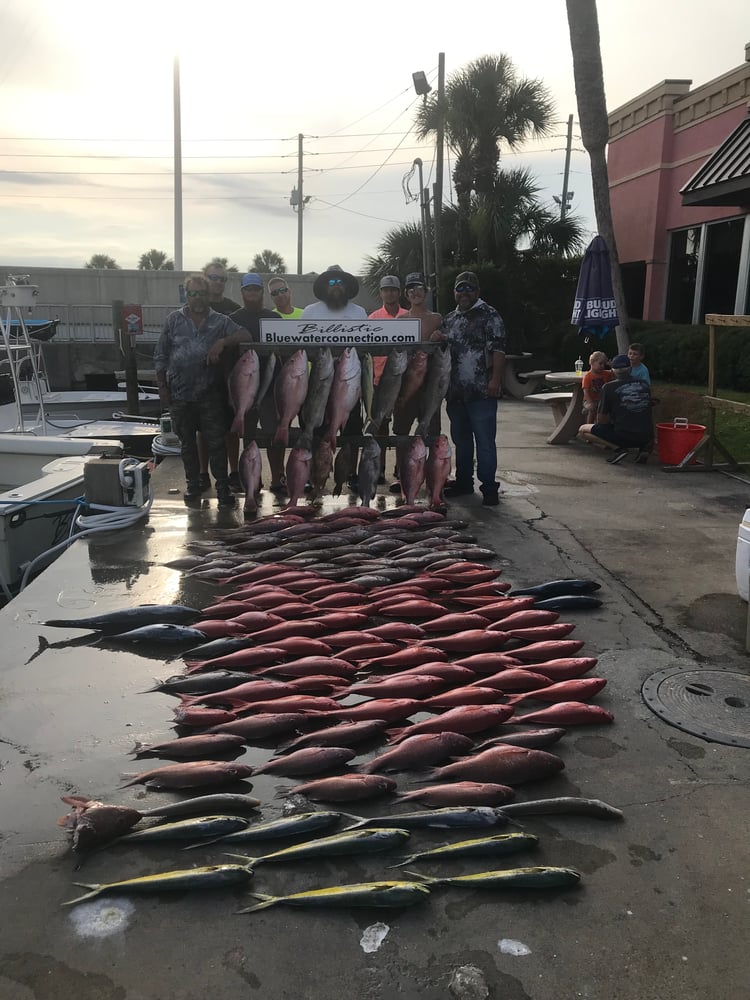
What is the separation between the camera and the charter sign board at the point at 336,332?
715cm

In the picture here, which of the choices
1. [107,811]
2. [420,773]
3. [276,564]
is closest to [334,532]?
[276,564]

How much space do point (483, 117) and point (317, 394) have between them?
2644cm

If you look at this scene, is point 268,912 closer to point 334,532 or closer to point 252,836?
point 252,836

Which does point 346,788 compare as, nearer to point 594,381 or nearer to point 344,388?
point 344,388

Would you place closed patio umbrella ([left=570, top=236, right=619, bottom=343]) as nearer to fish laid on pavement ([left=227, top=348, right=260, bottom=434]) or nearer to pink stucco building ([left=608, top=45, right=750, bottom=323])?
pink stucco building ([left=608, top=45, right=750, bottom=323])

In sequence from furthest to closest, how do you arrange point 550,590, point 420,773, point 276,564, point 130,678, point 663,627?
point 276,564 → point 550,590 → point 663,627 → point 130,678 → point 420,773

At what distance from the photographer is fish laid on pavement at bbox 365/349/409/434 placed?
7.00 meters

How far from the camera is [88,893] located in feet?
8.59

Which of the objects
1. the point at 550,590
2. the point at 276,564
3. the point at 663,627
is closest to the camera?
the point at 663,627

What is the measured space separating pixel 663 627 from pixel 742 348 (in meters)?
10.8

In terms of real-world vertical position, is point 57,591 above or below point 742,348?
below

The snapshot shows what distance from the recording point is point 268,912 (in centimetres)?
256

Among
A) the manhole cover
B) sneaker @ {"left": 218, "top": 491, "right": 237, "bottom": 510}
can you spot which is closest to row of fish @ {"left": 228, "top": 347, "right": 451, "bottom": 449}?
sneaker @ {"left": 218, "top": 491, "right": 237, "bottom": 510}

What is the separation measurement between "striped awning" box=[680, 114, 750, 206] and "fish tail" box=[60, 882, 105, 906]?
37.1 feet
